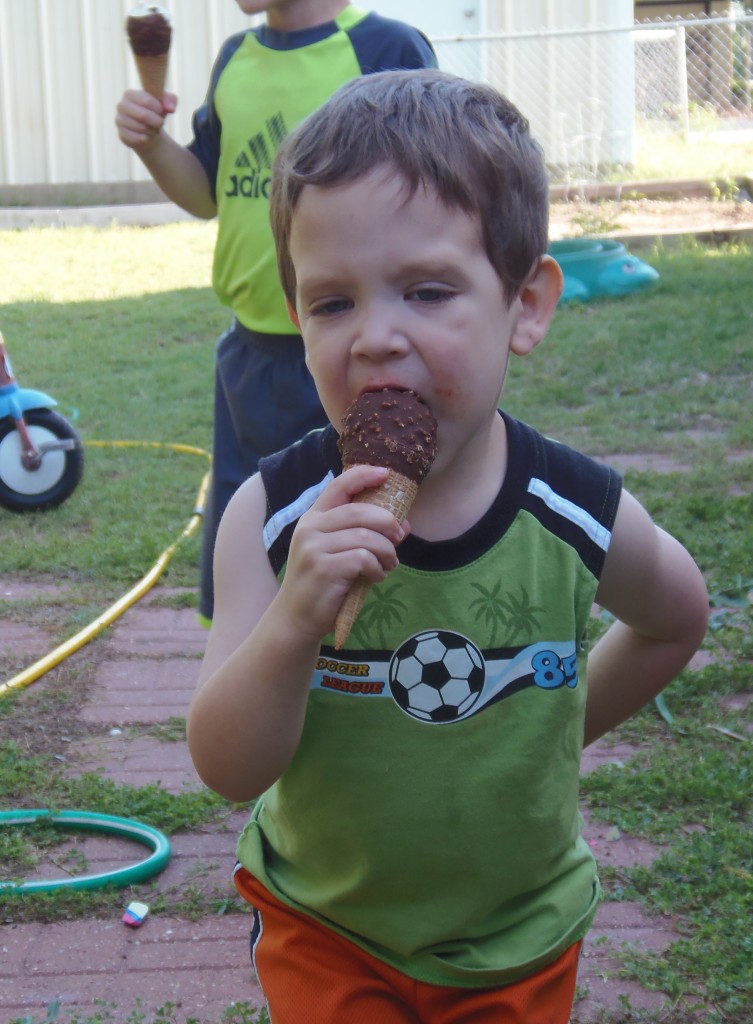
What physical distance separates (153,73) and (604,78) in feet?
37.8

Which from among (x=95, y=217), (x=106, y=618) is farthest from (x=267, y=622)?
(x=95, y=217)

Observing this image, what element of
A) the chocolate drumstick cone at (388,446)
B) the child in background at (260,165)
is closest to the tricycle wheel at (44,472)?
the child in background at (260,165)

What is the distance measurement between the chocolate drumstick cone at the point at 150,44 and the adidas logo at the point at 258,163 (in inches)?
12.2

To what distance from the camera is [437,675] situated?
2.00 metres

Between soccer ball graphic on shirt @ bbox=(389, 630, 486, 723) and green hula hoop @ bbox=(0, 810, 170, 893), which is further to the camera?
green hula hoop @ bbox=(0, 810, 170, 893)

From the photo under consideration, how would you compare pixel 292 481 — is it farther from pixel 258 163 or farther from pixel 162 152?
pixel 162 152

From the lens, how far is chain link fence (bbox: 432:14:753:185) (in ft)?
46.0

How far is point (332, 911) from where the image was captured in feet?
6.79

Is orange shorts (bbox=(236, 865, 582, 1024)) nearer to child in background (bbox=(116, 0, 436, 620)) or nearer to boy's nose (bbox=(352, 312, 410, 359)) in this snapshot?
boy's nose (bbox=(352, 312, 410, 359))

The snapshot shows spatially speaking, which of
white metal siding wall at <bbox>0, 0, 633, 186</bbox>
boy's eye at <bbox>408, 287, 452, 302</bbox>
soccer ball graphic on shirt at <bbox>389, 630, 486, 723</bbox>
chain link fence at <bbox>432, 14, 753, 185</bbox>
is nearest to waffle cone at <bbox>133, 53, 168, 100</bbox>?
boy's eye at <bbox>408, 287, 452, 302</bbox>

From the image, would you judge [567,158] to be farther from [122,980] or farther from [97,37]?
[122,980]

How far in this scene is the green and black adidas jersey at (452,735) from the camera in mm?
2000

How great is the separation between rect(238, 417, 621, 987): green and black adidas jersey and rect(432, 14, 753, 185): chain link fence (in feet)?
40.4

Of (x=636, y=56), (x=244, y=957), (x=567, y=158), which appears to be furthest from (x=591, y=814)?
(x=636, y=56)
